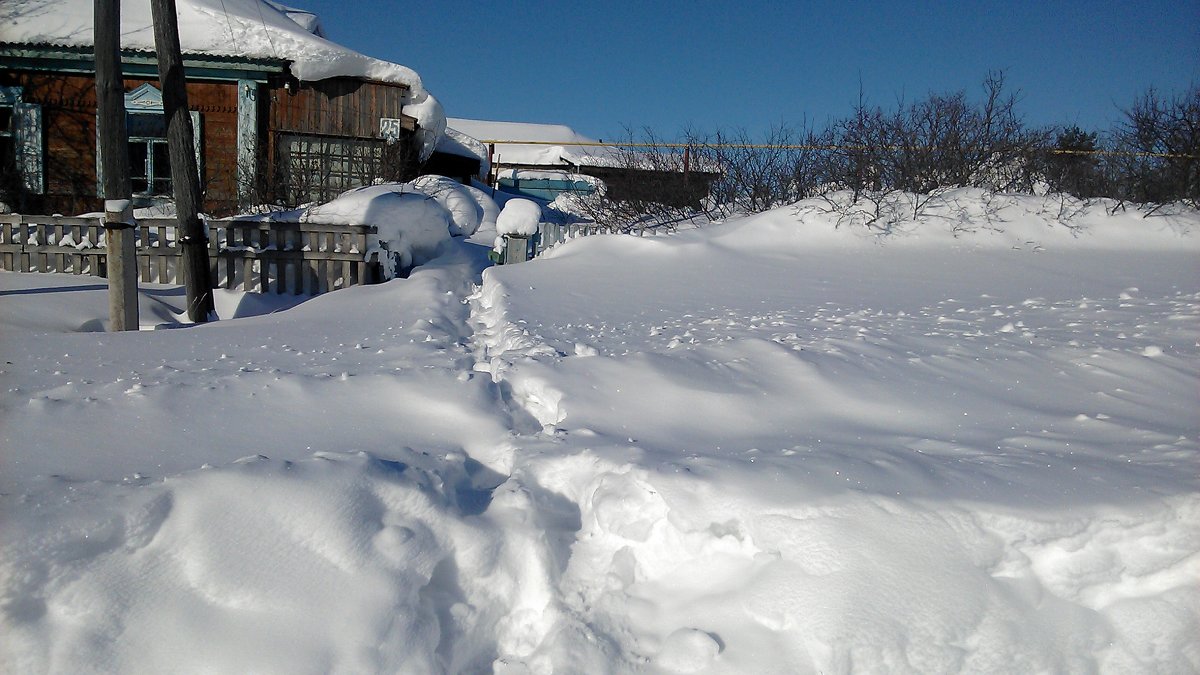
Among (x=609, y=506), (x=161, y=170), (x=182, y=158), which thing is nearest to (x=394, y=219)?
(x=182, y=158)

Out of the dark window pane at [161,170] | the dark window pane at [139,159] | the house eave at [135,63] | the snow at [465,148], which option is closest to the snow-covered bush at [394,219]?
the house eave at [135,63]

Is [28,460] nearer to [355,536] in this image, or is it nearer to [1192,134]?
[355,536]

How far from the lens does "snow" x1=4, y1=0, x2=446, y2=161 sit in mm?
A: 13539

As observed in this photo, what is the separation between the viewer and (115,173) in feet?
19.7

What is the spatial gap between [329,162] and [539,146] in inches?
506

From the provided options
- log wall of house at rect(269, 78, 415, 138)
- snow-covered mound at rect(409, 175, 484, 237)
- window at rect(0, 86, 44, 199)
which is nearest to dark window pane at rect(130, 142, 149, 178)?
window at rect(0, 86, 44, 199)

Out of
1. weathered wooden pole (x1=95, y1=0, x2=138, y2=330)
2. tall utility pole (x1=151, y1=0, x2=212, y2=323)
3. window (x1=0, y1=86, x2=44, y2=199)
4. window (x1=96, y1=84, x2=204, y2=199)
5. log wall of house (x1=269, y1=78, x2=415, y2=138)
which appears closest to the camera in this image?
weathered wooden pole (x1=95, y1=0, x2=138, y2=330)

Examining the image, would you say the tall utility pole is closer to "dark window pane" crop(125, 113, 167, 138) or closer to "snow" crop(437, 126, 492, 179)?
"dark window pane" crop(125, 113, 167, 138)

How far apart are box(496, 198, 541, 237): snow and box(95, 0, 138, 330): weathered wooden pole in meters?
4.54

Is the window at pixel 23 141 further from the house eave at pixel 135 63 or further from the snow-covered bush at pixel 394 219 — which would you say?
the snow-covered bush at pixel 394 219

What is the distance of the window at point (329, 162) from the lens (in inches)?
531

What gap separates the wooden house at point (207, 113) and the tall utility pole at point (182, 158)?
6.40 m

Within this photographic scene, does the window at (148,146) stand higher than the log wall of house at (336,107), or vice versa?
the log wall of house at (336,107)

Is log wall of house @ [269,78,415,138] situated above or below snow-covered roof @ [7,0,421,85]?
below
